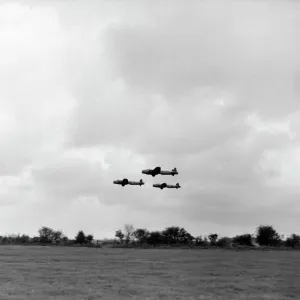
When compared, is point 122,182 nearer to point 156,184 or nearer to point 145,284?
point 156,184

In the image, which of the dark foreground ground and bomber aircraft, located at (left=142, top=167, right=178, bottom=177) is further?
bomber aircraft, located at (left=142, top=167, right=178, bottom=177)

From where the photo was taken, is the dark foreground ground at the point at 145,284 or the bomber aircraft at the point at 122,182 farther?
the bomber aircraft at the point at 122,182

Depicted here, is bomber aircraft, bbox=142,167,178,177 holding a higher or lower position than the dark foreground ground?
higher

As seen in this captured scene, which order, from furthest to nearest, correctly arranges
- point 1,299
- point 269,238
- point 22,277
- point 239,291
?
point 269,238 < point 22,277 < point 239,291 < point 1,299

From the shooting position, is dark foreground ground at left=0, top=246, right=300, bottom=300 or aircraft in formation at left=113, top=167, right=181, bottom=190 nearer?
dark foreground ground at left=0, top=246, right=300, bottom=300

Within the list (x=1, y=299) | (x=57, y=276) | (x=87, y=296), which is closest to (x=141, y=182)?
(x=57, y=276)

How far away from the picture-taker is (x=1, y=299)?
41344 millimetres

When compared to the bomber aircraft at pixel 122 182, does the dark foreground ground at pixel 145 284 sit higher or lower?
lower

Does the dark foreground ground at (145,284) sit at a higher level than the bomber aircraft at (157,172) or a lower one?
lower

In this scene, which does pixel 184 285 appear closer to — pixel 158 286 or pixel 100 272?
pixel 158 286

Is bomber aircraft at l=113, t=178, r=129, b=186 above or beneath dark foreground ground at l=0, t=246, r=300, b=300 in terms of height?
above

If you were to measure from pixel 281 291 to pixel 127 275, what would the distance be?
22442mm

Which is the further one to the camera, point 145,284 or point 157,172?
point 157,172

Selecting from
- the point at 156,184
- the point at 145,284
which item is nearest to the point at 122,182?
the point at 156,184
